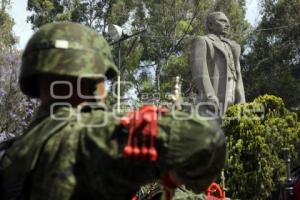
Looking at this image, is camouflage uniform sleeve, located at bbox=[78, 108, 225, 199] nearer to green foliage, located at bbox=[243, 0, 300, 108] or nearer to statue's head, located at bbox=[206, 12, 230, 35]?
statue's head, located at bbox=[206, 12, 230, 35]

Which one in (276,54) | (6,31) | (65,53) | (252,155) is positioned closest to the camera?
(65,53)

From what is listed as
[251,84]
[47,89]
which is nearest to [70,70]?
[47,89]

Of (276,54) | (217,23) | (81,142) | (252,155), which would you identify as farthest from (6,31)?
(81,142)

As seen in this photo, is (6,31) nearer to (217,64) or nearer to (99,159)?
(217,64)

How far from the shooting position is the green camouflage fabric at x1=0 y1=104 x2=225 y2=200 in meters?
1.61

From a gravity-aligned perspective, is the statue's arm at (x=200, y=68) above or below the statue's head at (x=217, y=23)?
below

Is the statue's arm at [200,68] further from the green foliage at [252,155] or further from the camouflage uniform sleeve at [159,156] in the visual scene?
the camouflage uniform sleeve at [159,156]

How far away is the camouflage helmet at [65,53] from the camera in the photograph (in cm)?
181

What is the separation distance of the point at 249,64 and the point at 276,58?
1.12 meters

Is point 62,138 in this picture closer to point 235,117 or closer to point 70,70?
point 70,70

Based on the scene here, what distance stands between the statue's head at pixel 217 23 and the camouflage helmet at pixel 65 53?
7195mm

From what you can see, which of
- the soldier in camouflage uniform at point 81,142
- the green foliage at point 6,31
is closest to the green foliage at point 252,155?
the soldier in camouflage uniform at point 81,142

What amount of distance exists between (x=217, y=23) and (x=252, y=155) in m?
1.99

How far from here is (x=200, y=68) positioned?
876 centimetres
